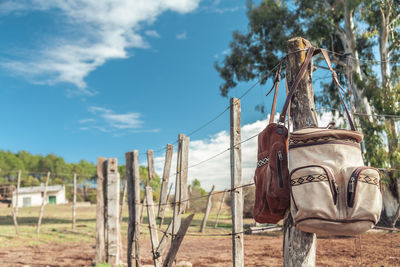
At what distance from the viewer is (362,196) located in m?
1.92

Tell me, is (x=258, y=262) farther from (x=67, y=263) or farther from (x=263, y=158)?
(x=263, y=158)

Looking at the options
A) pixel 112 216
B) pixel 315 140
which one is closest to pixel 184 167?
pixel 112 216

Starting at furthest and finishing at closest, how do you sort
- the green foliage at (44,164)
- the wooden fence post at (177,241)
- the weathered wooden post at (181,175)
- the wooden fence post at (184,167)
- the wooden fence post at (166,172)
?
the green foliage at (44,164)
the wooden fence post at (166,172)
the wooden fence post at (184,167)
the weathered wooden post at (181,175)
the wooden fence post at (177,241)

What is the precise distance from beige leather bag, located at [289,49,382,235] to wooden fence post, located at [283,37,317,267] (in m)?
0.35

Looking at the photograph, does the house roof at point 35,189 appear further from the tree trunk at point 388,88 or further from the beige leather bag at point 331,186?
the beige leather bag at point 331,186

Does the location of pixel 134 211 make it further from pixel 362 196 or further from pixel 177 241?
pixel 362 196

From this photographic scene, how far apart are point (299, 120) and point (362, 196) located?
731 millimetres

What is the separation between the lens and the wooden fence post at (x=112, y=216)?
20.1 ft

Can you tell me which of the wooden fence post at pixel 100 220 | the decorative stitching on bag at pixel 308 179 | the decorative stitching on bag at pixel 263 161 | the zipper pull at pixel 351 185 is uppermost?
the decorative stitching on bag at pixel 263 161

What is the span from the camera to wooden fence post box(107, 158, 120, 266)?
20.1 feet

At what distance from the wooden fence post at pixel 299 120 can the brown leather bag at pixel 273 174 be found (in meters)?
0.15

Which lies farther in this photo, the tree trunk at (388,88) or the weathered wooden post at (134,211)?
the tree trunk at (388,88)

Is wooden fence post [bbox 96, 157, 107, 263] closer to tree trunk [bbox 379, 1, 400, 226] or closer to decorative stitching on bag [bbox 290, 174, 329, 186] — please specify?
decorative stitching on bag [bbox 290, 174, 329, 186]

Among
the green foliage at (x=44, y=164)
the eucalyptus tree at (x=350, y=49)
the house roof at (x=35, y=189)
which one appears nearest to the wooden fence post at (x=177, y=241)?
the eucalyptus tree at (x=350, y=49)
